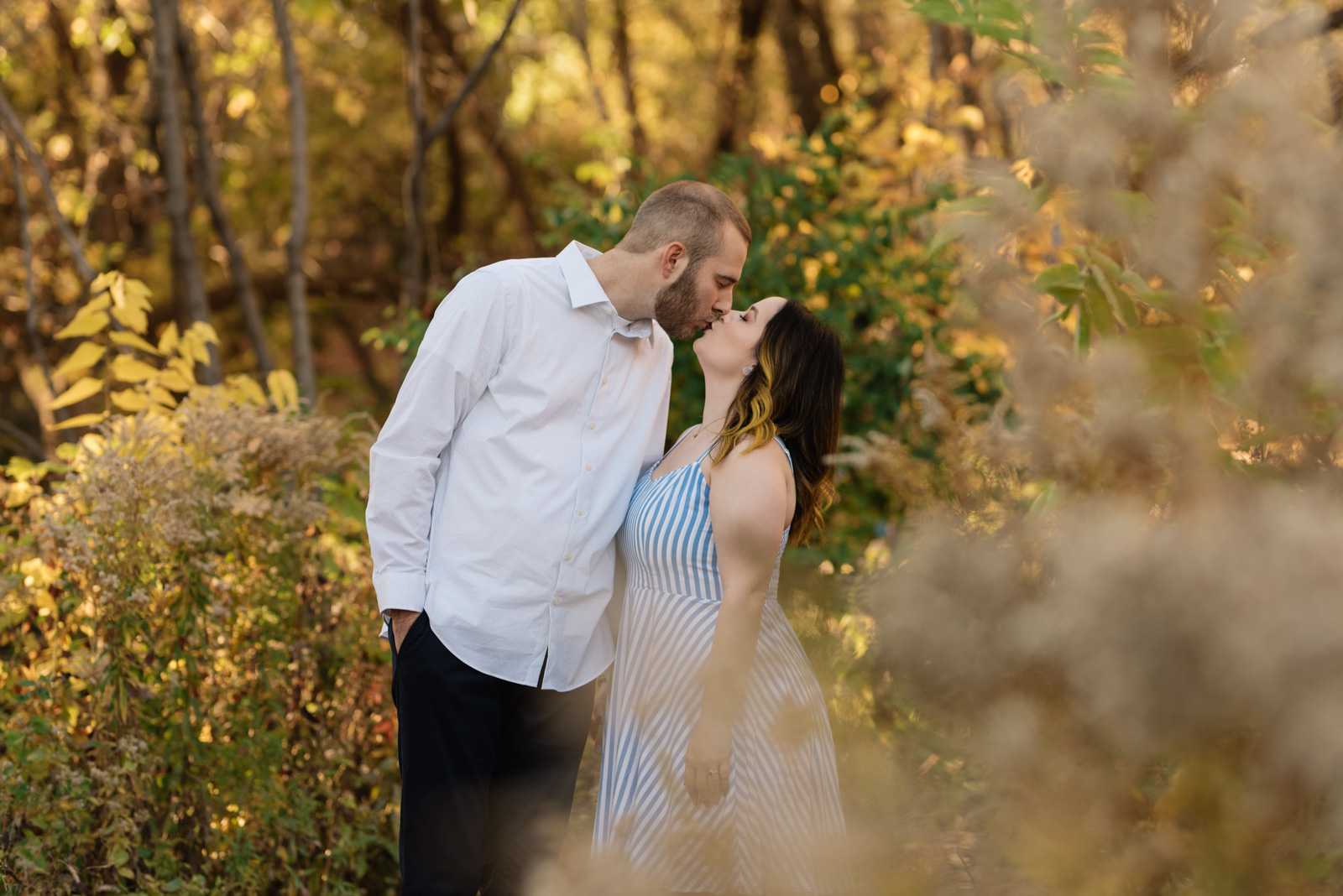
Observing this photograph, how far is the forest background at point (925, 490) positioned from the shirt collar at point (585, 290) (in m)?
0.73

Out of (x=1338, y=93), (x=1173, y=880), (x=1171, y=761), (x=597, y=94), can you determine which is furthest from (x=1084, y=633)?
(x=597, y=94)

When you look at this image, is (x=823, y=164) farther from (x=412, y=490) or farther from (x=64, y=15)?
(x=64, y=15)

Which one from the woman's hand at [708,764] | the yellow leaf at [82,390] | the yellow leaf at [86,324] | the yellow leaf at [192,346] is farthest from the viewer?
the yellow leaf at [192,346]

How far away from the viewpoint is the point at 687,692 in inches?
89.3

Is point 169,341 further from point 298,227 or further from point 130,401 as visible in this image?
point 298,227

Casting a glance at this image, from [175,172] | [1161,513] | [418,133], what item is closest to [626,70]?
[418,133]

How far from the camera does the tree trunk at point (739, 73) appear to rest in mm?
9250

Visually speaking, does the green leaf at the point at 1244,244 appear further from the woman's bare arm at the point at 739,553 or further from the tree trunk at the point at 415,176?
the tree trunk at the point at 415,176

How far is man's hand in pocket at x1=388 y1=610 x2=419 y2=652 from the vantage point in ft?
7.73

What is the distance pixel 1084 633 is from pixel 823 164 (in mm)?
4260

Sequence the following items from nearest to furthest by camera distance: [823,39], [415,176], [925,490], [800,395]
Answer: [925,490] < [800,395] < [415,176] < [823,39]

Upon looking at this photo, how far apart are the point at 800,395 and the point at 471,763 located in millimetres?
1189

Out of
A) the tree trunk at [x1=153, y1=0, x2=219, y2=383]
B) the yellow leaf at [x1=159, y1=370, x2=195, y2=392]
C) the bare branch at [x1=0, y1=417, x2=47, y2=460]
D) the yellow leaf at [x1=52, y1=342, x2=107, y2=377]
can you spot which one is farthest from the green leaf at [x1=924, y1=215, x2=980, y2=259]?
the bare branch at [x1=0, y1=417, x2=47, y2=460]

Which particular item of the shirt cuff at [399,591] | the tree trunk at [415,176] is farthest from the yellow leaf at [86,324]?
the tree trunk at [415,176]
